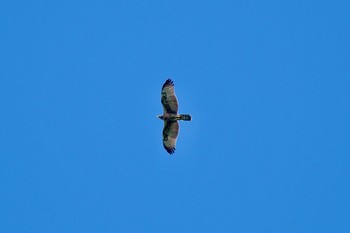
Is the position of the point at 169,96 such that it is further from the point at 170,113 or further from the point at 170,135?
the point at 170,135

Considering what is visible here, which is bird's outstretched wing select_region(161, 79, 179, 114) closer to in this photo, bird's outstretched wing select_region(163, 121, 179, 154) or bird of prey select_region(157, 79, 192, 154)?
bird of prey select_region(157, 79, 192, 154)

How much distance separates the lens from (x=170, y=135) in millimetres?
85625

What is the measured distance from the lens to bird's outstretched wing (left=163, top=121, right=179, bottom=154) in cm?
8531

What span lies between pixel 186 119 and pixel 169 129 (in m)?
1.47

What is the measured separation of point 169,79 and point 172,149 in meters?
4.34

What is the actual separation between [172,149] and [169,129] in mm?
1243

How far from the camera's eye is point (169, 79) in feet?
277

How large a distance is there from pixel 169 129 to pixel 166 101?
75.6 inches

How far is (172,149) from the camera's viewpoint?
85.7m

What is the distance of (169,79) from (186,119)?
258 centimetres

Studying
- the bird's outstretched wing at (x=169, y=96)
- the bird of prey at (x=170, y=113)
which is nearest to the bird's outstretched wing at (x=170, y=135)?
the bird of prey at (x=170, y=113)

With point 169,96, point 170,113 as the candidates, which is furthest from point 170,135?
point 169,96

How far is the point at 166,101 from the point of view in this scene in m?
84.5

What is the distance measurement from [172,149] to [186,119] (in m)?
2.28
